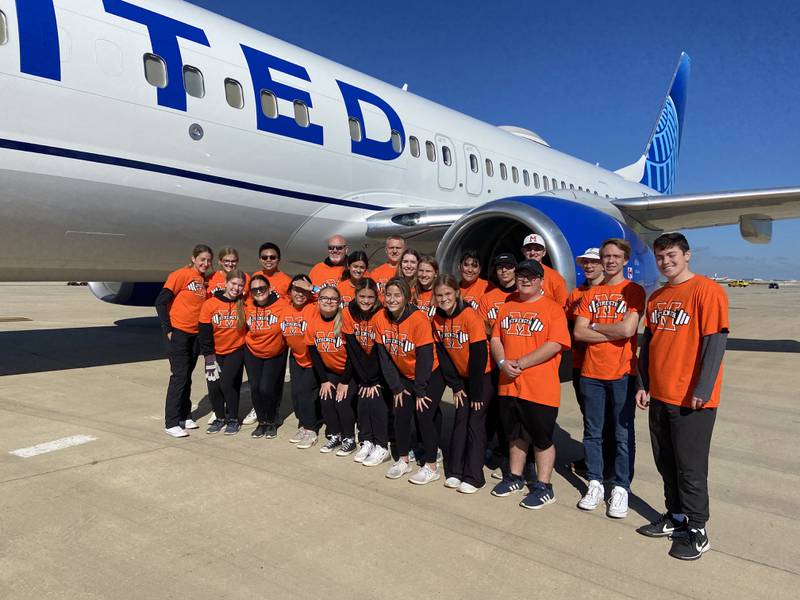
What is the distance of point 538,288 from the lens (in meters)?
3.21

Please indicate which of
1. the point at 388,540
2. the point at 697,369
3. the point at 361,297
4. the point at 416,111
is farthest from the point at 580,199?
the point at 388,540

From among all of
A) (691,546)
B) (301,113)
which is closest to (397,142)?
(301,113)

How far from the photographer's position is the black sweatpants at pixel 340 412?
3941 mm

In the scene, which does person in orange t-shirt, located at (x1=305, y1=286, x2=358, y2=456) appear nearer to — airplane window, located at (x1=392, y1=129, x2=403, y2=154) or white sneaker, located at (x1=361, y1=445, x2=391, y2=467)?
white sneaker, located at (x1=361, y1=445, x2=391, y2=467)

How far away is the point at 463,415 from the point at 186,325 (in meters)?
2.26

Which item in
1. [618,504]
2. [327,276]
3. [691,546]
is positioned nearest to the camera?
[691,546]

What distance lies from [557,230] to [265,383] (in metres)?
2.78

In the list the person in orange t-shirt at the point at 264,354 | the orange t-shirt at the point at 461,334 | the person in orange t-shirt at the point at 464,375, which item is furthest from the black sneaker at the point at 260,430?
the orange t-shirt at the point at 461,334

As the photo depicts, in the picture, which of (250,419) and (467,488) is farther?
(250,419)

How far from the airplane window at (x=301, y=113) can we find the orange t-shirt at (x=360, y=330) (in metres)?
3.42

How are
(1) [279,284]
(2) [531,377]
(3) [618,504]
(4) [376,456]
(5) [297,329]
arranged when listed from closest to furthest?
(3) [618,504]
(2) [531,377]
(4) [376,456]
(5) [297,329]
(1) [279,284]

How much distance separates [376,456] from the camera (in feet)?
12.2

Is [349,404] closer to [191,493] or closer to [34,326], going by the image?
[191,493]

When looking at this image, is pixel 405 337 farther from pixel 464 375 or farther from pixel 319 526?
pixel 319 526
